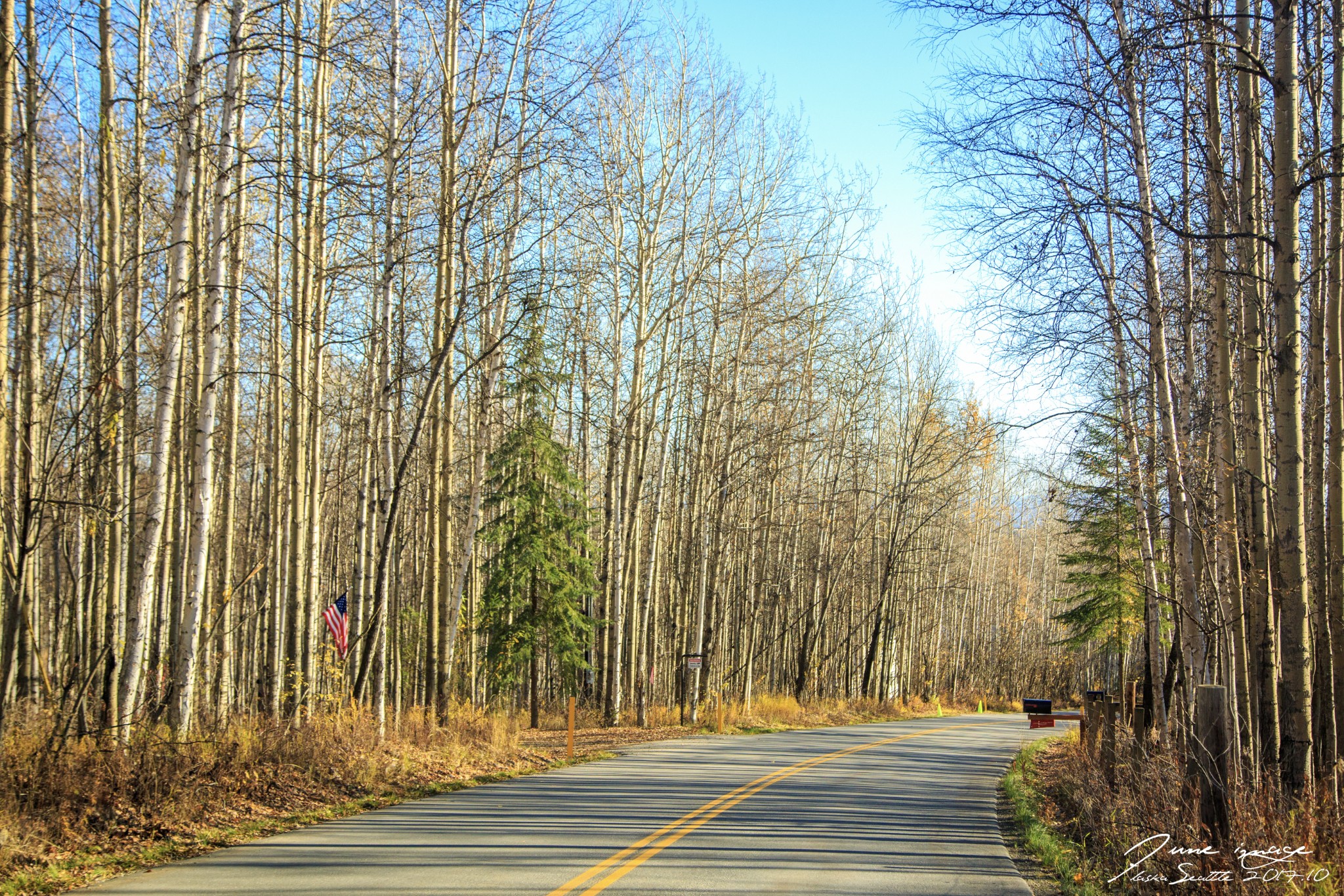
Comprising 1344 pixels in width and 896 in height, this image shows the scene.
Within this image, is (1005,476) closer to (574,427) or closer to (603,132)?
(574,427)

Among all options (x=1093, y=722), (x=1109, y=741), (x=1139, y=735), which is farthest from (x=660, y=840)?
(x=1093, y=722)

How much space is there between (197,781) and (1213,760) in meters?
8.74

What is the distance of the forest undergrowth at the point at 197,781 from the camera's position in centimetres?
765

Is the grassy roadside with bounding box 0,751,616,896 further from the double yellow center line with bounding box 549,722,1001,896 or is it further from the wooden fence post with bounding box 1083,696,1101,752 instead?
the wooden fence post with bounding box 1083,696,1101,752

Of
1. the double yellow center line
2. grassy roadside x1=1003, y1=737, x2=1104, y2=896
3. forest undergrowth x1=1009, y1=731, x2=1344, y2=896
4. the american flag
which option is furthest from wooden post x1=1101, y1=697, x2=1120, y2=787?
the american flag

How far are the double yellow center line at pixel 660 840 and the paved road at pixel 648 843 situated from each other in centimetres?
3

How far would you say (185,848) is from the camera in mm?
8109

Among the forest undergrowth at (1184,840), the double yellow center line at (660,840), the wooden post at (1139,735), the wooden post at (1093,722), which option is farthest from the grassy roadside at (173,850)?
the wooden post at (1093,722)

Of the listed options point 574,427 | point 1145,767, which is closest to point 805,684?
point 574,427

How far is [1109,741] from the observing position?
12.9 metres

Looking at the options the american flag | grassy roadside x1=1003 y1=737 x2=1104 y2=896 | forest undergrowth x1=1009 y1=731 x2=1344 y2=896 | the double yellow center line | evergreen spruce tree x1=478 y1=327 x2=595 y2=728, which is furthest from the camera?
evergreen spruce tree x1=478 y1=327 x2=595 y2=728

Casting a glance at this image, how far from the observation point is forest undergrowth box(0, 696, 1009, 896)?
765 cm

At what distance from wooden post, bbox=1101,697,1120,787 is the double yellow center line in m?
4.33

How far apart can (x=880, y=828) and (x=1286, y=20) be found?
822 cm
